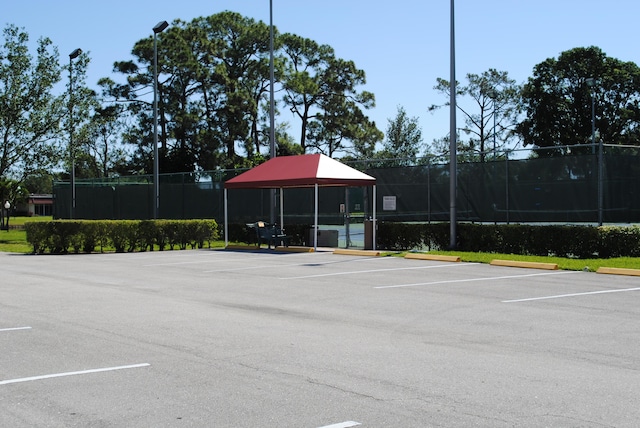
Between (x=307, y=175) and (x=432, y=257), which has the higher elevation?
(x=307, y=175)

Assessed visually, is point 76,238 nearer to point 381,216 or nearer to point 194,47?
point 381,216

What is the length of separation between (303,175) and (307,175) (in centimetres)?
22

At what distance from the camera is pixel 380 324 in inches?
399

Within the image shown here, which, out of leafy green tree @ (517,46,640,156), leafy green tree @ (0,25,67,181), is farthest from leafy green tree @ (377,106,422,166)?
leafy green tree @ (0,25,67,181)

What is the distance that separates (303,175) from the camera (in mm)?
25266

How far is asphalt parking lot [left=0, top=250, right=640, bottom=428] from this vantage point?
19.3 ft

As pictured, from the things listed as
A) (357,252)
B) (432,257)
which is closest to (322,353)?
(432,257)

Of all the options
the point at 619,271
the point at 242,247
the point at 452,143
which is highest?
the point at 452,143

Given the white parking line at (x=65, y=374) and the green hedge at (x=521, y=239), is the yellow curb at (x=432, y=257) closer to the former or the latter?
the green hedge at (x=521, y=239)

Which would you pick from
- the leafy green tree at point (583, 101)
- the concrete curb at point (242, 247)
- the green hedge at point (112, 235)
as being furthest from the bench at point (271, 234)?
the leafy green tree at point (583, 101)

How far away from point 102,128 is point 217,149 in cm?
1691

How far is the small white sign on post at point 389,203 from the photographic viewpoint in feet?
87.2

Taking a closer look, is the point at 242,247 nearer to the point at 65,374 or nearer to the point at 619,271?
the point at 619,271

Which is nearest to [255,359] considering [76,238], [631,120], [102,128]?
[76,238]
